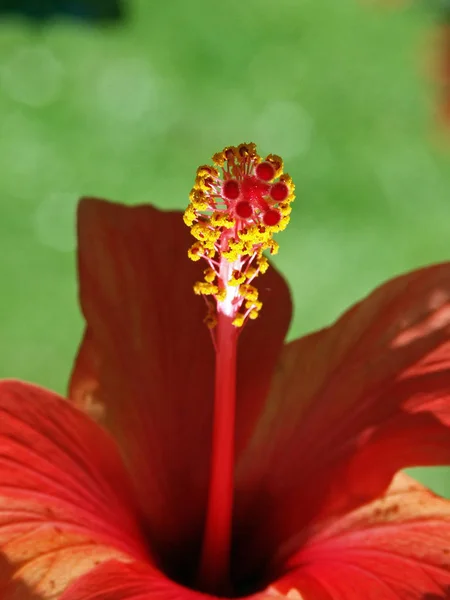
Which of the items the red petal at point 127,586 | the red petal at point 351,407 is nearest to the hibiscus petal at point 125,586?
the red petal at point 127,586

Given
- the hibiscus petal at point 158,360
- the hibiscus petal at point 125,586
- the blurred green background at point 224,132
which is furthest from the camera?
the blurred green background at point 224,132

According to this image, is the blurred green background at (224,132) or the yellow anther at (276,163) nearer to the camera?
the yellow anther at (276,163)

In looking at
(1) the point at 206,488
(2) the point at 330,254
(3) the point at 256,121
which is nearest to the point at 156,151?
(3) the point at 256,121

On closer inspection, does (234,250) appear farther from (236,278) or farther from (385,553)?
(385,553)

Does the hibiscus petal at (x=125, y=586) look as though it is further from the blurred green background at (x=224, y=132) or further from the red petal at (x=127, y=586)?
the blurred green background at (x=224, y=132)

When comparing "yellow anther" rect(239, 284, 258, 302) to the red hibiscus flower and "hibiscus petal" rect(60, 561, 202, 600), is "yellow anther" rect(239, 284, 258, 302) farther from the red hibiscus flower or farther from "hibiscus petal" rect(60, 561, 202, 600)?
"hibiscus petal" rect(60, 561, 202, 600)

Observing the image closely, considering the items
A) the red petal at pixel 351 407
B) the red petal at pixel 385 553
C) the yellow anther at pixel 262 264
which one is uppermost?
the yellow anther at pixel 262 264

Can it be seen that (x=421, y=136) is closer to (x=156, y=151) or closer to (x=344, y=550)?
(x=156, y=151)

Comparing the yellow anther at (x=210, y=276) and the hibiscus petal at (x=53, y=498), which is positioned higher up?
the yellow anther at (x=210, y=276)
